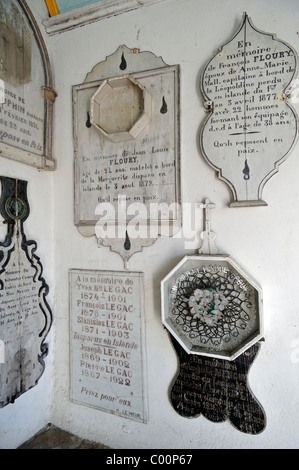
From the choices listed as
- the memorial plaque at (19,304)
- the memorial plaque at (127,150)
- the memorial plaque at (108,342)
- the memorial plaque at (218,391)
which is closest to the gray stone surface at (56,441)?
the memorial plaque at (108,342)

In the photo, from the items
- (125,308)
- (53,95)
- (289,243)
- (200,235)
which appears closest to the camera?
(289,243)

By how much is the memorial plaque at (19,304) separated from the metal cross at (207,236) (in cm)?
95

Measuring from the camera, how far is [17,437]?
5.16 ft

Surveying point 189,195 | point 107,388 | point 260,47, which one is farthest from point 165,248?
point 260,47

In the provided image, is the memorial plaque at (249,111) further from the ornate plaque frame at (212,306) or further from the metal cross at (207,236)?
the ornate plaque frame at (212,306)

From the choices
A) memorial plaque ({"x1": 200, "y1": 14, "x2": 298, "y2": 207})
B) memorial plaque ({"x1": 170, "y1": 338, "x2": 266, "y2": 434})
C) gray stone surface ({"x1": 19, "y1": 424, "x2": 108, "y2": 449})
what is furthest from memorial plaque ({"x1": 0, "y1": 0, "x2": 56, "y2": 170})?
gray stone surface ({"x1": 19, "y1": 424, "x2": 108, "y2": 449})

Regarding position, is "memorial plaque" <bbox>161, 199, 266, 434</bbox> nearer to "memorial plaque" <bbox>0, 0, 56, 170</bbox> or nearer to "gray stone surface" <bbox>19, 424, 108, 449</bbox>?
"gray stone surface" <bbox>19, 424, 108, 449</bbox>

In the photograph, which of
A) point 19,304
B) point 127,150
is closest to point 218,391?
point 19,304

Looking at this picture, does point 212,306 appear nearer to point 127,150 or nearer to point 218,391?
point 218,391

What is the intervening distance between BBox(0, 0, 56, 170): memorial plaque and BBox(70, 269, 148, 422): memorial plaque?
751 mm

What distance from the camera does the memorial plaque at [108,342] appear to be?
5.24ft

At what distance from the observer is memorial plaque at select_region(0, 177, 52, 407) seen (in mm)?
1506
